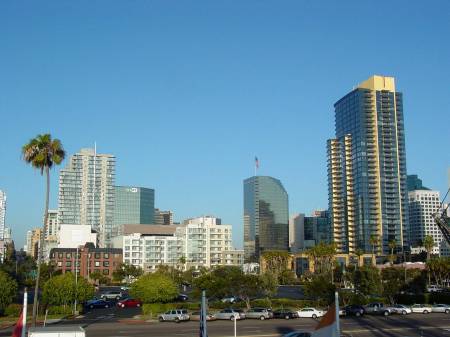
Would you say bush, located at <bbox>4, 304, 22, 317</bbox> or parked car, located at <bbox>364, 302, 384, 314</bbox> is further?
bush, located at <bbox>4, 304, 22, 317</bbox>

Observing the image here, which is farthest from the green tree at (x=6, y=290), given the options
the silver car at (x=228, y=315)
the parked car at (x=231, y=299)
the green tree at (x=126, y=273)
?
the green tree at (x=126, y=273)

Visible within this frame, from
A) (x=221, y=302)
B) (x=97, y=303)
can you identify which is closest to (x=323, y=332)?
(x=221, y=302)

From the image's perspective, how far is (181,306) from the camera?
73.9 meters

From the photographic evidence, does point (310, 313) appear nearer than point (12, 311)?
Yes

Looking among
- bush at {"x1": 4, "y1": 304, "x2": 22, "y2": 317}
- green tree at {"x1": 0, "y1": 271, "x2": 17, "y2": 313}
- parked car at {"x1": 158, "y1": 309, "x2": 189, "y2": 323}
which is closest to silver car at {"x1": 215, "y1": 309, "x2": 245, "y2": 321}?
parked car at {"x1": 158, "y1": 309, "x2": 189, "y2": 323}

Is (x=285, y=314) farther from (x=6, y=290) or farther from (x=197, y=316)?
(x=6, y=290)

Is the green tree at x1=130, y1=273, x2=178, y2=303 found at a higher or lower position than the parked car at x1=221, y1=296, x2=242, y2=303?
higher

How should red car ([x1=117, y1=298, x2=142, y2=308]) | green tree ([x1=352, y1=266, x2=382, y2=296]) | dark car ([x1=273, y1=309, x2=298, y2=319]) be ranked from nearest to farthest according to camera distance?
dark car ([x1=273, y1=309, x2=298, y2=319]), green tree ([x1=352, y1=266, x2=382, y2=296]), red car ([x1=117, y1=298, x2=142, y2=308])

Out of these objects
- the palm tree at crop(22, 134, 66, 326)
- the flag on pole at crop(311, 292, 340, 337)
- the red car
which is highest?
the palm tree at crop(22, 134, 66, 326)

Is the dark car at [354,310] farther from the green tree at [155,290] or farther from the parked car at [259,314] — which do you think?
the green tree at [155,290]

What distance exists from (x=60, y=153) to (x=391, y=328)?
1399 inches

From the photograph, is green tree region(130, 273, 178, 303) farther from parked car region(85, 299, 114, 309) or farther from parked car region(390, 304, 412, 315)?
parked car region(390, 304, 412, 315)

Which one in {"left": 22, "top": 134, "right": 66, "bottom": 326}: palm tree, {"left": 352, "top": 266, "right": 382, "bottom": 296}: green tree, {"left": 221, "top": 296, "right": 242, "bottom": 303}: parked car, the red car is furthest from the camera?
the red car

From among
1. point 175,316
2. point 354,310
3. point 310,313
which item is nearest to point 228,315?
point 175,316
